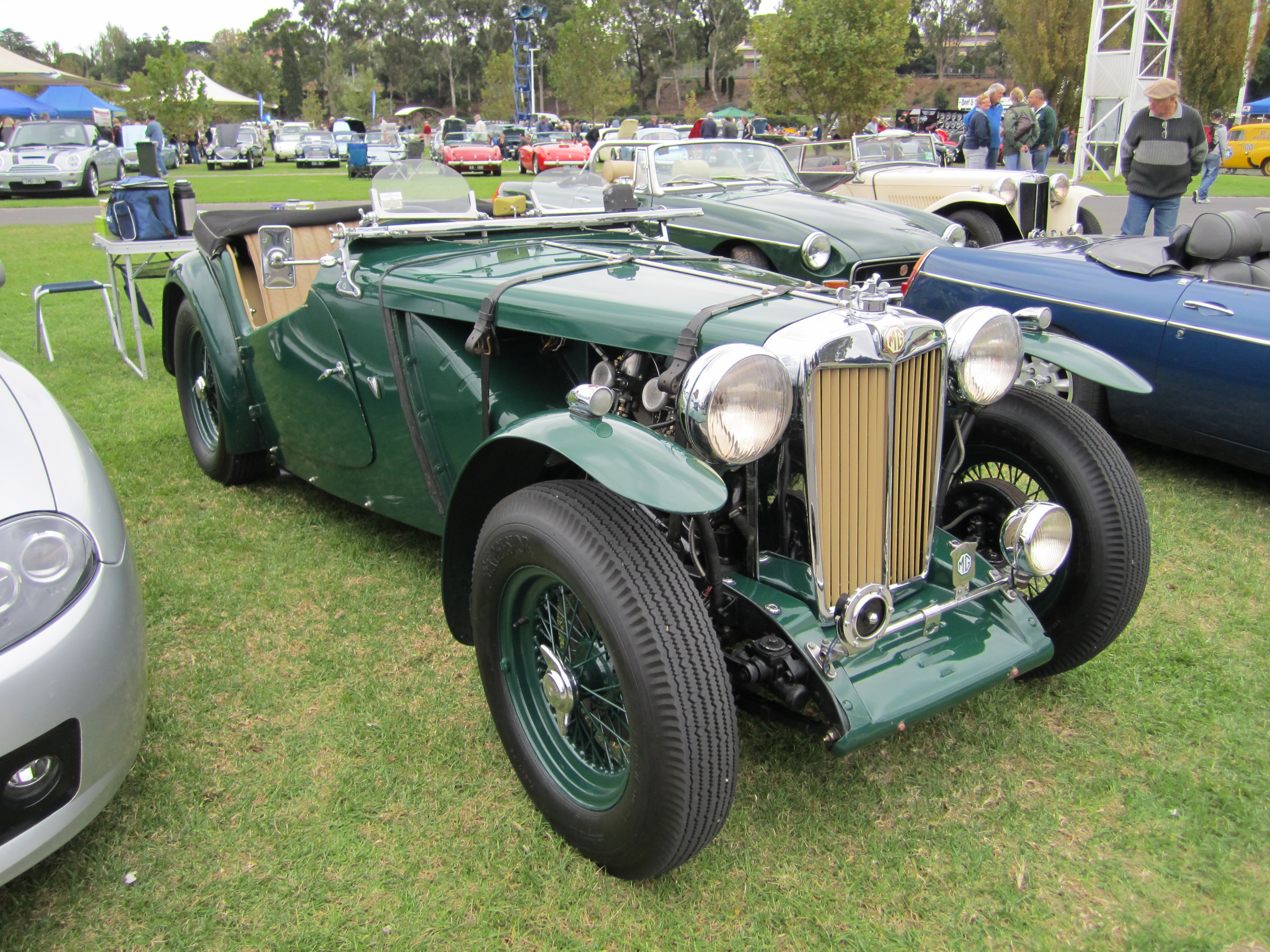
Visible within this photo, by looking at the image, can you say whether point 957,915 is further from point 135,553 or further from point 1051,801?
point 135,553

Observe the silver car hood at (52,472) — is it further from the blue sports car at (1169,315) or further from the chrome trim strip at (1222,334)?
the chrome trim strip at (1222,334)

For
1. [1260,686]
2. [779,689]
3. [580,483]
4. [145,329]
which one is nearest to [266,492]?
[580,483]

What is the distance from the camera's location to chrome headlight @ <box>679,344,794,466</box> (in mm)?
1740

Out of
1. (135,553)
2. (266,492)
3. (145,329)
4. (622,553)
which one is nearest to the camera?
(622,553)

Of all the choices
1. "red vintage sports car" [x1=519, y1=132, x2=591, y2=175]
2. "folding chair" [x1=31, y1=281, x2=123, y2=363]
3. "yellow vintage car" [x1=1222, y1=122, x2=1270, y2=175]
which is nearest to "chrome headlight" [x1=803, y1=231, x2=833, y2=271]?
"folding chair" [x1=31, y1=281, x2=123, y2=363]

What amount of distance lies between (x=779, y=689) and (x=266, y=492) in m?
2.96

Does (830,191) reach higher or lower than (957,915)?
higher

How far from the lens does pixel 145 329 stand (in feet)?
24.7

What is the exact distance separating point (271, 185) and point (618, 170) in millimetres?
16403

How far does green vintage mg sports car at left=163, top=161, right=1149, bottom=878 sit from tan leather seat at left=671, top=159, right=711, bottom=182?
476 centimetres

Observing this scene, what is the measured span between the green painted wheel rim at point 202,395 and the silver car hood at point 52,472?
187 cm

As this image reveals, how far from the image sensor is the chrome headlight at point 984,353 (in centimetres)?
212

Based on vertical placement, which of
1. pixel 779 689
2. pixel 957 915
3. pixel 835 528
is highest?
pixel 835 528

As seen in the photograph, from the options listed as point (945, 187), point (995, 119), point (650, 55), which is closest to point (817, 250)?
point (945, 187)
